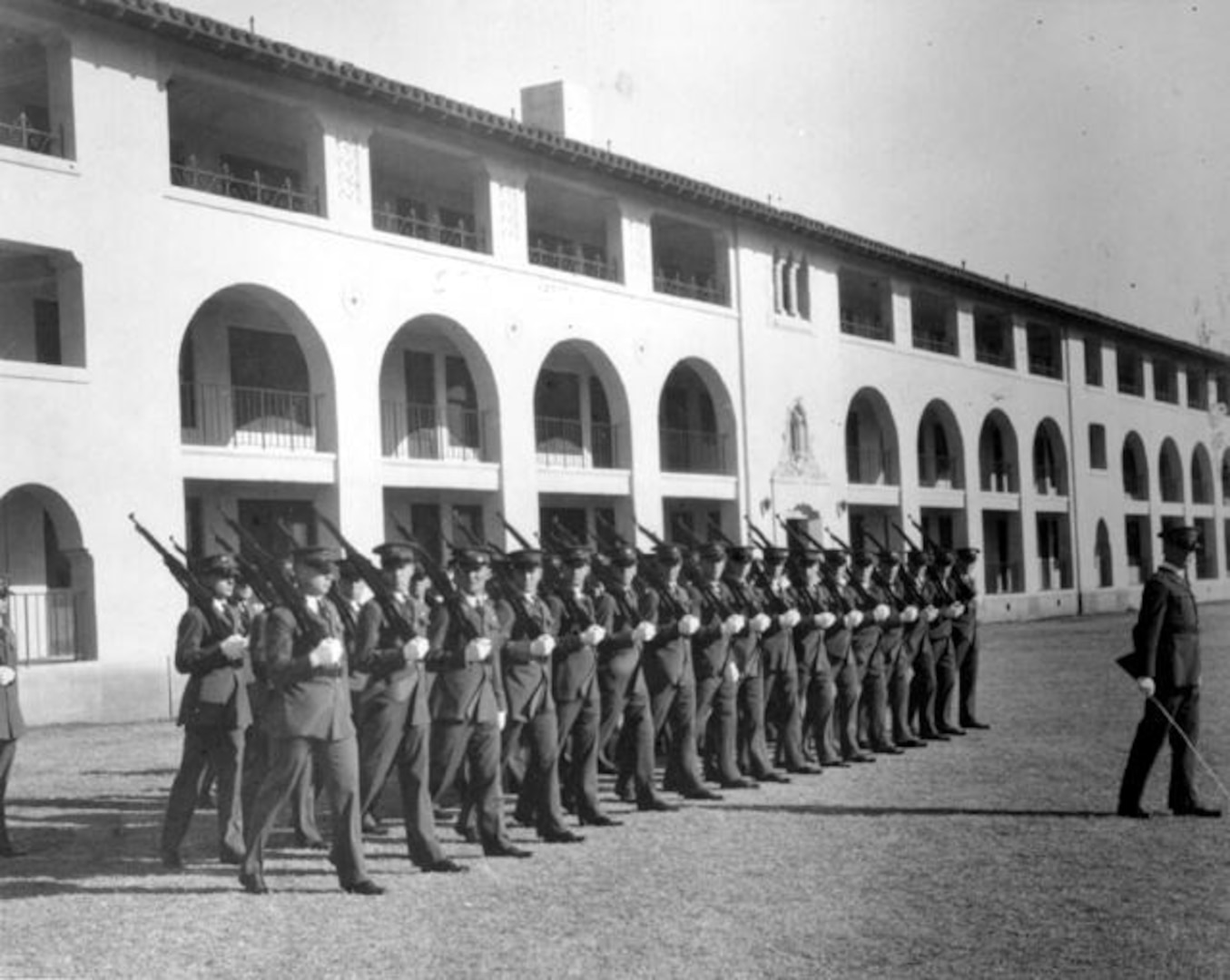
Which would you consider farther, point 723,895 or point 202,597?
point 202,597

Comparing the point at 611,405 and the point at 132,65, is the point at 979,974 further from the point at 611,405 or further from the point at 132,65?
the point at 611,405

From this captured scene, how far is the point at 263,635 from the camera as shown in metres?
8.18

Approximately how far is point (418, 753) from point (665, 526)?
22.1 meters

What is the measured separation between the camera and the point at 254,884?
314 inches

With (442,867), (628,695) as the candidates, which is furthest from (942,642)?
(442,867)

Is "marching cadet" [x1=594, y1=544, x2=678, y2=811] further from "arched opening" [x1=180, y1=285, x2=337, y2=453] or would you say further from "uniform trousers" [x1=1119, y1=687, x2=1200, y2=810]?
"arched opening" [x1=180, y1=285, x2=337, y2=453]

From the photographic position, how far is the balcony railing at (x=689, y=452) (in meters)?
31.2

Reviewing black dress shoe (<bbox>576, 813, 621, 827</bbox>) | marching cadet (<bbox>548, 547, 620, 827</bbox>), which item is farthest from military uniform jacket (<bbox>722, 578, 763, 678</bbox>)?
black dress shoe (<bbox>576, 813, 621, 827</bbox>)

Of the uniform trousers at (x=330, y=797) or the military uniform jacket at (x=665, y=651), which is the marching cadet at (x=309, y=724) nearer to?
the uniform trousers at (x=330, y=797)

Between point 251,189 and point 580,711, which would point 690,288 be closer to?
point 251,189

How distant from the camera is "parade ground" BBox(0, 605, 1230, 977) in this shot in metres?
6.47

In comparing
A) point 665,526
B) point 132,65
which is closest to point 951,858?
point 132,65

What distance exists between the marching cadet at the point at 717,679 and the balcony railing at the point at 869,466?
977 inches

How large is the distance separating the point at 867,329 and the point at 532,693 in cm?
2882
